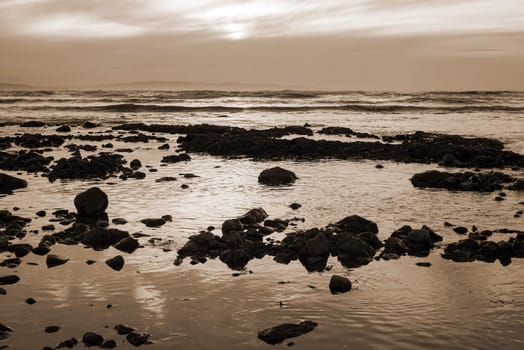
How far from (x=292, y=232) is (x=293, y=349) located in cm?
652

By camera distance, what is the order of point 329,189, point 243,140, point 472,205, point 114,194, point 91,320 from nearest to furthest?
point 91,320 < point 472,205 < point 114,194 < point 329,189 < point 243,140

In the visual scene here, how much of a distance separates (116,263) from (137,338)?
151 inches

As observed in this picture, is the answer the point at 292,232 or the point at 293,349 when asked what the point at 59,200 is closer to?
the point at 292,232

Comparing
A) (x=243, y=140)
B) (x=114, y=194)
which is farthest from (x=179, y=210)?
(x=243, y=140)

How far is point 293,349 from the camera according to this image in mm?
8086

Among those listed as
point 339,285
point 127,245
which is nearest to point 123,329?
point 339,285

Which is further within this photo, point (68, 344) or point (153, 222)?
point (153, 222)

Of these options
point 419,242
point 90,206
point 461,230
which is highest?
point 90,206

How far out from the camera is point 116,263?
11828mm

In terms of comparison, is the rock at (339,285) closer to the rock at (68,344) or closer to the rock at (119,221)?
the rock at (68,344)

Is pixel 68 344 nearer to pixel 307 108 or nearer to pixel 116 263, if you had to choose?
pixel 116 263

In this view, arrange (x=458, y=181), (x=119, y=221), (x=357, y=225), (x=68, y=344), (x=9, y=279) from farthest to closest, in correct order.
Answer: (x=458, y=181) < (x=119, y=221) < (x=357, y=225) < (x=9, y=279) < (x=68, y=344)

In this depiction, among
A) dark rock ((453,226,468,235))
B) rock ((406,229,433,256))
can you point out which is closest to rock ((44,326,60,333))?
rock ((406,229,433,256))

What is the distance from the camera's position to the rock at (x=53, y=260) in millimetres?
11781
